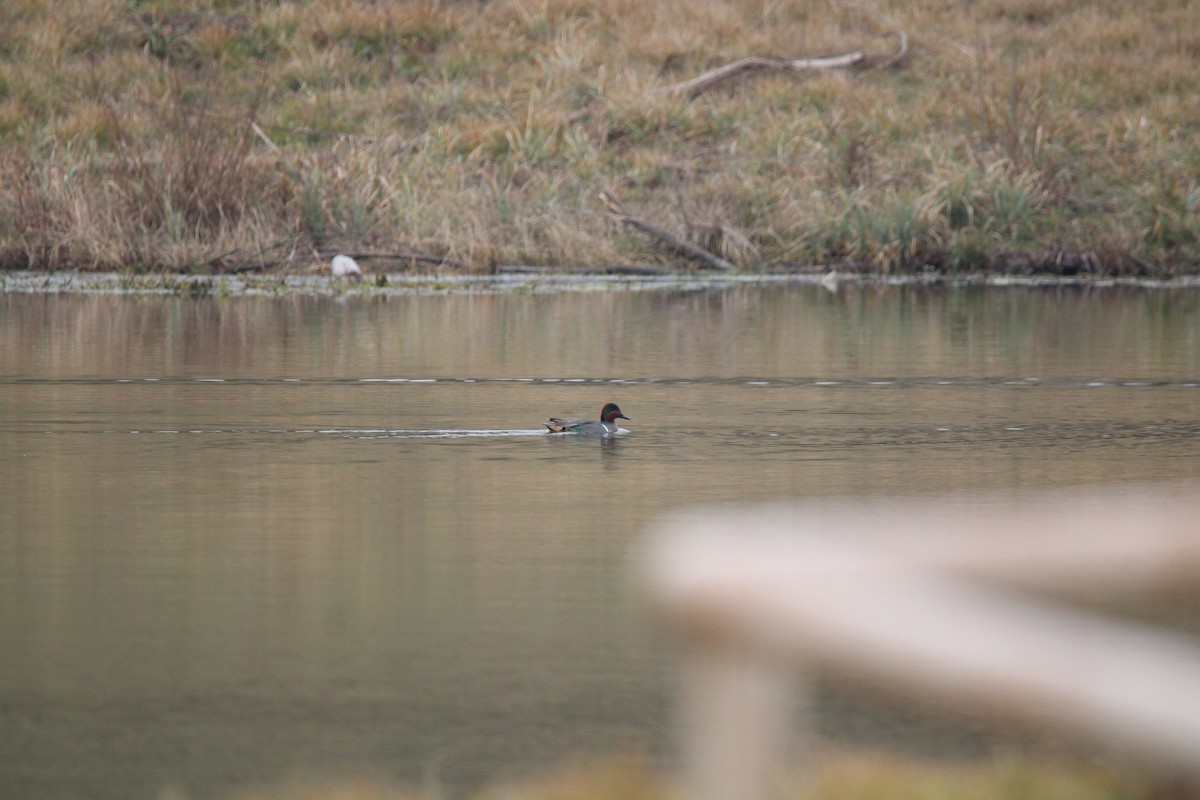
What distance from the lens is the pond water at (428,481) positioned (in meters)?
5.95

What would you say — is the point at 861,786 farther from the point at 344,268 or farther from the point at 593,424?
the point at 344,268

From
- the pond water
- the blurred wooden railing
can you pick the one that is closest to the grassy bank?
the pond water

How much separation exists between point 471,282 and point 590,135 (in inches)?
341

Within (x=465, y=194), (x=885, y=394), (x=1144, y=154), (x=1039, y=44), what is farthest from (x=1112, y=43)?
(x=885, y=394)

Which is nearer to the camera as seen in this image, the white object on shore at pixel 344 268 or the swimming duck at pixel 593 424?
the swimming duck at pixel 593 424

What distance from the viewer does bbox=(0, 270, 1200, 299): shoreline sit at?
24.7m

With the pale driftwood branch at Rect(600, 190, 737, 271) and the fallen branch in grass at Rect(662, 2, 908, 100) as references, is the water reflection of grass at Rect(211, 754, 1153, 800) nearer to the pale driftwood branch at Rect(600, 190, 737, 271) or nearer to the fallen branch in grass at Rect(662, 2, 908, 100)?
the pale driftwood branch at Rect(600, 190, 737, 271)

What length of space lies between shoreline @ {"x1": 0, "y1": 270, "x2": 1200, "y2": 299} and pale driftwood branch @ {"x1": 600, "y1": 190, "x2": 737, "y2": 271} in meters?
0.44

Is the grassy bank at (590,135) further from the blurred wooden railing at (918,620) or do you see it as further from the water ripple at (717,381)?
the blurred wooden railing at (918,620)

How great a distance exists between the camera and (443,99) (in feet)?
120

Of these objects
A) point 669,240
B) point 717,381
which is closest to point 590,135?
point 669,240

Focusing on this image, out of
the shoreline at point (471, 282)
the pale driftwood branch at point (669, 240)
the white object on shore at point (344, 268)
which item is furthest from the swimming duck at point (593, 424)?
the pale driftwood branch at point (669, 240)

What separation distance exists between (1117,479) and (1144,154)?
898 inches

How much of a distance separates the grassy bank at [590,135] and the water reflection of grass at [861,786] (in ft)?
68.4
